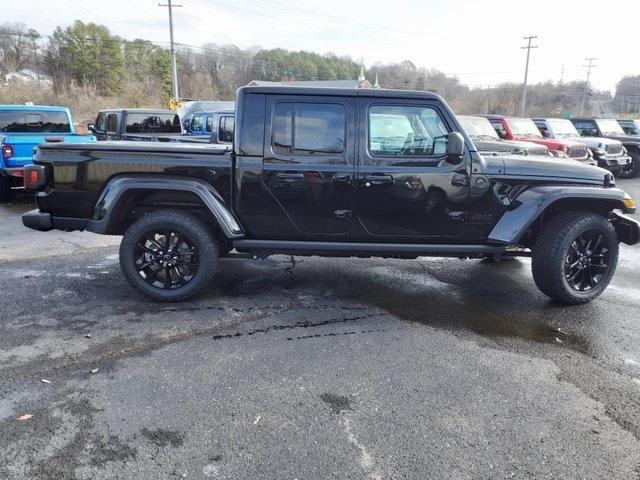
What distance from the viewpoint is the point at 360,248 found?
445cm

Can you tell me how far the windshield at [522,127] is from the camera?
44.5 ft

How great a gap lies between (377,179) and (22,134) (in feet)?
27.5

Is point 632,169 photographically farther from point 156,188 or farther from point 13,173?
point 13,173

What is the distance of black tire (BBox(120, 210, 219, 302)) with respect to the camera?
171 inches

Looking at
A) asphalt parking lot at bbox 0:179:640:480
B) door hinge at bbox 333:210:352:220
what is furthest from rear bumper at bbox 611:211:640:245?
door hinge at bbox 333:210:352:220

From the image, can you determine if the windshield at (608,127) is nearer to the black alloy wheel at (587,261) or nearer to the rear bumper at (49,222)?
the black alloy wheel at (587,261)

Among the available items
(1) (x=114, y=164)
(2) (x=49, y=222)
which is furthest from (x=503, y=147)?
(2) (x=49, y=222)

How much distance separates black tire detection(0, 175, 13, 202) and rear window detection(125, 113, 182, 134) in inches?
120

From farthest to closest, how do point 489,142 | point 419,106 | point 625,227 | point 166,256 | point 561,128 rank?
point 561,128
point 489,142
point 625,227
point 166,256
point 419,106

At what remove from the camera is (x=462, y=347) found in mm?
3738

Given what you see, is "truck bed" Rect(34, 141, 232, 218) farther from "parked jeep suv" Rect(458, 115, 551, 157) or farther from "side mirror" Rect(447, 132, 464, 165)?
"parked jeep suv" Rect(458, 115, 551, 157)

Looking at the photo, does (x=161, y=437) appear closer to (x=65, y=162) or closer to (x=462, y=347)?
(x=462, y=347)

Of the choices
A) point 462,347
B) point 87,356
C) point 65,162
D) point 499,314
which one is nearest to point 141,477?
point 87,356

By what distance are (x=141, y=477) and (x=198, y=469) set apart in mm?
261
